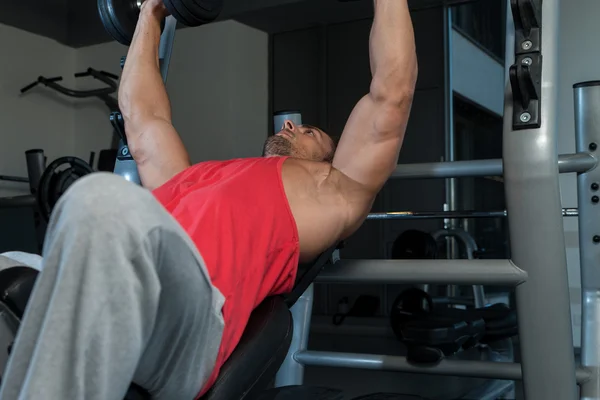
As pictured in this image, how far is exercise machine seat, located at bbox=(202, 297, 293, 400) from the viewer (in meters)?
1.07

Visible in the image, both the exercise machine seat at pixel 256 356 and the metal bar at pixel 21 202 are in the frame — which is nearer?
the exercise machine seat at pixel 256 356

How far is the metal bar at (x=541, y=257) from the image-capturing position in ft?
4.03

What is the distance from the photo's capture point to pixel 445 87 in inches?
199

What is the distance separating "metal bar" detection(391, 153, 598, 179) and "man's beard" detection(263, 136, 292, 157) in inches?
10.9

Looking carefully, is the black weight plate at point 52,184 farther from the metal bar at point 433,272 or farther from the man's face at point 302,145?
the metal bar at point 433,272

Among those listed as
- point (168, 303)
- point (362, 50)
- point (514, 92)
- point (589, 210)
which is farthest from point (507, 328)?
point (362, 50)

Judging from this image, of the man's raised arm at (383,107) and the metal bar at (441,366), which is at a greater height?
the man's raised arm at (383,107)

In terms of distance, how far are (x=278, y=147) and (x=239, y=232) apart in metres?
0.54

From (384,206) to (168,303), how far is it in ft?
14.2

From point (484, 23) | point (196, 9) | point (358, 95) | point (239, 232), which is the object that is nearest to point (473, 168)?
point (239, 232)

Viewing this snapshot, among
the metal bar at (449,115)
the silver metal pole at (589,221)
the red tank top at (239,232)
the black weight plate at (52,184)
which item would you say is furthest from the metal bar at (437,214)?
the metal bar at (449,115)

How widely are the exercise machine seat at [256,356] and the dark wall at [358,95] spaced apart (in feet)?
12.9

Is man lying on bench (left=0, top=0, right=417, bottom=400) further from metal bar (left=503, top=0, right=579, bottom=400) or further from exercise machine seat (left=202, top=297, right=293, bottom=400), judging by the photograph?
metal bar (left=503, top=0, right=579, bottom=400)

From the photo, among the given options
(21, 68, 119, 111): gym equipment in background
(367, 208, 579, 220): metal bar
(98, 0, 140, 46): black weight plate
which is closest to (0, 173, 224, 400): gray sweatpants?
(367, 208, 579, 220): metal bar
